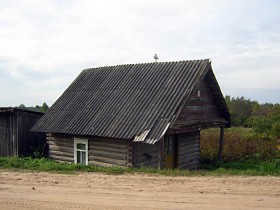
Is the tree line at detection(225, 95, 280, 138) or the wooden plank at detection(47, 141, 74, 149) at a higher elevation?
the tree line at detection(225, 95, 280, 138)

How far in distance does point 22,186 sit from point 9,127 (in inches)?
365

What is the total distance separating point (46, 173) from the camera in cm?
1138

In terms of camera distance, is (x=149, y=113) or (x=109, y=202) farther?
(x=149, y=113)

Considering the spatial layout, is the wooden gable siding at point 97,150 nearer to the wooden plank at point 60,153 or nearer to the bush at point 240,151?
the wooden plank at point 60,153

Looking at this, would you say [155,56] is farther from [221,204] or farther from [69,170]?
[221,204]

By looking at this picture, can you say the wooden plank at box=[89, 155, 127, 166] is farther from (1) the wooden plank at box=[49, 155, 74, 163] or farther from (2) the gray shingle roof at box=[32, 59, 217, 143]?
(1) the wooden plank at box=[49, 155, 74, 163]

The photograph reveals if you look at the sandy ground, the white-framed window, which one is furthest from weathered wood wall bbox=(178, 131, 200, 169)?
the sandy ground

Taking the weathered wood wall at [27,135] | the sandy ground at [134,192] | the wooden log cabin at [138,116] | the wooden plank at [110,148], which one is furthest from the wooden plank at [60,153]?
the sandy ground at [134,192]

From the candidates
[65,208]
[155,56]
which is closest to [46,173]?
[65,208]

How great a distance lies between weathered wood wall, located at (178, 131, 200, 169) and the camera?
53.7 feet

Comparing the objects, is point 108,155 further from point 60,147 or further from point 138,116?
point 60,147

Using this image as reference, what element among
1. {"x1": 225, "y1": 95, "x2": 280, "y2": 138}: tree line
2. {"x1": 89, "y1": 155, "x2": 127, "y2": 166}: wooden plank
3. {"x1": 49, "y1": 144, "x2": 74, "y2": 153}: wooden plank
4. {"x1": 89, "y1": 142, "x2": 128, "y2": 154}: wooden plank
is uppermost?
{"x1": 225, "y1": 95, "x2": 280, "y2": 138}: tree line

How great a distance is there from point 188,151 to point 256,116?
2683cm

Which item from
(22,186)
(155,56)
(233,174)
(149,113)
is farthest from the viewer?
(155,56)
